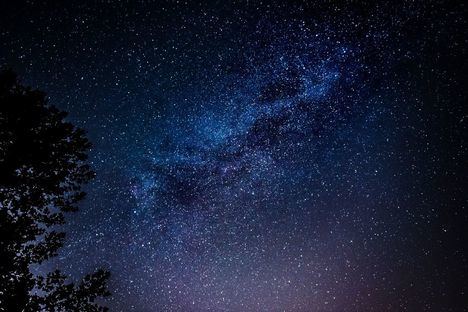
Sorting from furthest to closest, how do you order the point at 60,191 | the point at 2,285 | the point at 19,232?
1. the point at 60,191
2. the point at 19,232
3. the point at 2,285

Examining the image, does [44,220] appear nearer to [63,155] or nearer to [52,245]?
[52,245]

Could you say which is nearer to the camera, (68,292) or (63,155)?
(68,292)

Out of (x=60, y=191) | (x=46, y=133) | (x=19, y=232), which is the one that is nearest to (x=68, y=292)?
(x=19, y=232)

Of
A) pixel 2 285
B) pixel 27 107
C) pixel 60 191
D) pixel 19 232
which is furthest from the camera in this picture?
pixel 60 191

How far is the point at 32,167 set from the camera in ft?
20.8

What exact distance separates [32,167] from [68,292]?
2366 mm

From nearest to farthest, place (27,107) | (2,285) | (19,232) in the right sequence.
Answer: (2,285)
(19,232)
(27,107)

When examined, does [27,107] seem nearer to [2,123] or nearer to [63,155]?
[2,123]

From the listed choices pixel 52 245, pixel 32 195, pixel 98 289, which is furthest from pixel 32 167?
pixel 98 289

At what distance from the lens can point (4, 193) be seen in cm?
611

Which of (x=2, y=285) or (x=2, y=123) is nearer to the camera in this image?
(x=2, y=285)

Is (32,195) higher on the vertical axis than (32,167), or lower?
lower

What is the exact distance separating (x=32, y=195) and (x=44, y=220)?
1.81 ft

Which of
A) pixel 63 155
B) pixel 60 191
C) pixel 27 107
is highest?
pixel 27 107
